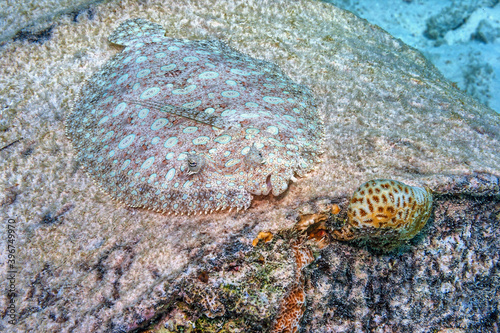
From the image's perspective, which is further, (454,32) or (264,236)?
(454,32)

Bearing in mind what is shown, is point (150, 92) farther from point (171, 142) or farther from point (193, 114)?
point (171, 142)

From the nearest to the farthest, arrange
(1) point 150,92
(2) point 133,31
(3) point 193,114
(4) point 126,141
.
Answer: (3) point 193,114, (4) point 126,141, (1) point 150,92, (2) point 133,31

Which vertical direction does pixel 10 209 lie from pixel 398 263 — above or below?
below

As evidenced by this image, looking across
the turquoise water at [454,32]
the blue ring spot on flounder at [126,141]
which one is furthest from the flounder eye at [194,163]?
the turquoise water at [454,32]

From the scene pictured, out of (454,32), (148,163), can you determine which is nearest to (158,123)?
(148,163)

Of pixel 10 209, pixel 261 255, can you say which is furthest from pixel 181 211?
pixel 10 209

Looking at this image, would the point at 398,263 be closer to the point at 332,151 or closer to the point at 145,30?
the point at 332,151

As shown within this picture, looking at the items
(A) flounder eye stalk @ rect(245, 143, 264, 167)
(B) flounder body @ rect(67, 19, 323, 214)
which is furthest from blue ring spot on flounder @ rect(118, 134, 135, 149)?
(A) flounder eye stalk @ rect(245, 143, 264, 167)
